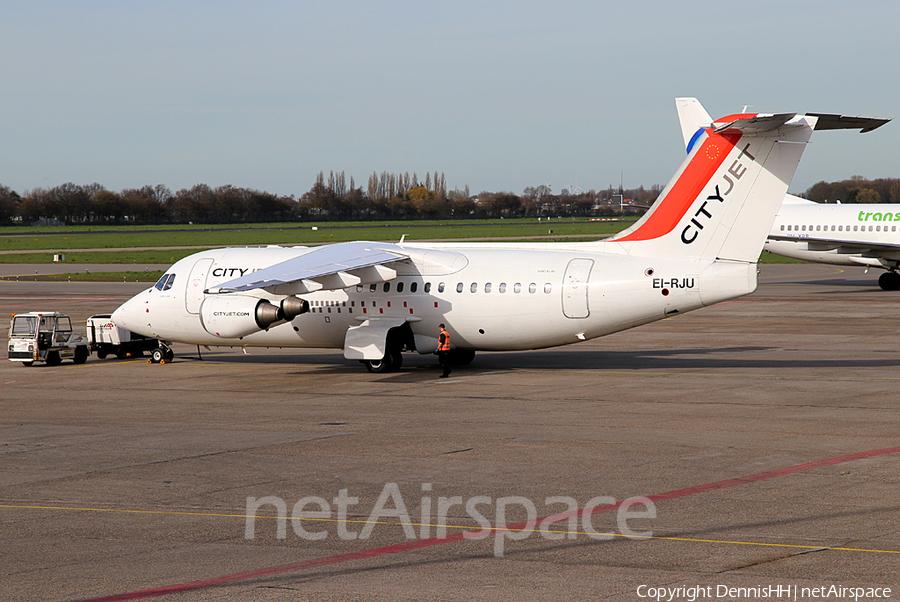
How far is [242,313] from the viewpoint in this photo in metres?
29.4

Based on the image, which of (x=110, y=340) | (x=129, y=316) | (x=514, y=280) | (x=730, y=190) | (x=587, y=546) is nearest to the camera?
(x=587, y=546)

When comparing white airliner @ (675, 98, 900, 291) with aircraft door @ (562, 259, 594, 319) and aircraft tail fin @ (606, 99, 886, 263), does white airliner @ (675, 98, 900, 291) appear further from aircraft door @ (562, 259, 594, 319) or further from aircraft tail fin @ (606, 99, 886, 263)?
aircraft door @ (562, 259, 594, 319)

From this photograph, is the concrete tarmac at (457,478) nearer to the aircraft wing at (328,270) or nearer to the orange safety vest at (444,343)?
the orange safety vest at (444,343)

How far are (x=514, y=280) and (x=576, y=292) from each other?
76.7 inches

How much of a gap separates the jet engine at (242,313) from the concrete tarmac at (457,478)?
5.40 feet

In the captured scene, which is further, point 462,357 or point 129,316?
point 129,316

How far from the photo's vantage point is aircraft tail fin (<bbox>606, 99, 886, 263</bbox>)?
26.2m

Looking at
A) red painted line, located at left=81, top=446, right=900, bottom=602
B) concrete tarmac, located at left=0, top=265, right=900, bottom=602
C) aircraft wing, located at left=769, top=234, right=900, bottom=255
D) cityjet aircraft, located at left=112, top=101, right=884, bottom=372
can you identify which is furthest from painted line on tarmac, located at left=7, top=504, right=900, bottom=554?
aircraft wing, located at left=769, top=234, right=900, bottom=255

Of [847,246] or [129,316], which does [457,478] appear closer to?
[129,316]

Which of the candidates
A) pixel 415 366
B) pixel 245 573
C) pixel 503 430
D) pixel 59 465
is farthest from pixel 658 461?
pixel 415 366

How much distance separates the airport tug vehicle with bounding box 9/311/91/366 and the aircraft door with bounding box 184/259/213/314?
5364mm

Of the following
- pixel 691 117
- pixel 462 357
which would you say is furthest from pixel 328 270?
pixel 691 117

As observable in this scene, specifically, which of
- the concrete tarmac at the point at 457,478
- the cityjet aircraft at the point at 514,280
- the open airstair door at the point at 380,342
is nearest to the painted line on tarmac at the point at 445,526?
the concrete tarmac at the point at 457,478

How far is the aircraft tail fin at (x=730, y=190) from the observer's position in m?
26.2
